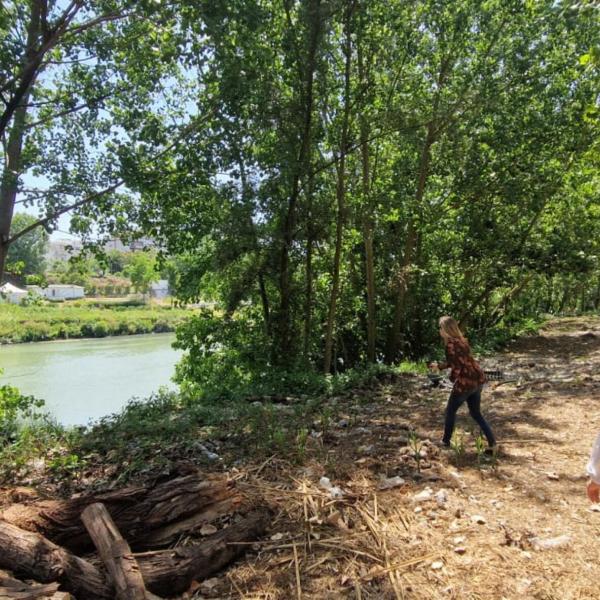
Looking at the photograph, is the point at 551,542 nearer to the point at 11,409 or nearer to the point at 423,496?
the point at 423,496

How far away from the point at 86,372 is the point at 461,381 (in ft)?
69.5

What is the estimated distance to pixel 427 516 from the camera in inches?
142

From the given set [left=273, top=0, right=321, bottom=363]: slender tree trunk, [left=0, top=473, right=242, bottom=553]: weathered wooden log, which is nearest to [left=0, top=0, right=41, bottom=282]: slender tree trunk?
[left=273, top=0, right=321, bottom=363]: slender tree trunk

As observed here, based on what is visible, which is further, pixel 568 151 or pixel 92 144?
pixel 568 151

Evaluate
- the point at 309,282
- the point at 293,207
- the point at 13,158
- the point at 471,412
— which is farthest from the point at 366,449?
the point at 13,158

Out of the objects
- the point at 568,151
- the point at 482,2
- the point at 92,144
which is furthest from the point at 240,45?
the point at 568,151

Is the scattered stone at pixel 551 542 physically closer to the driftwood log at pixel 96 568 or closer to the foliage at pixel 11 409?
the driftwood log at pixel 96 568

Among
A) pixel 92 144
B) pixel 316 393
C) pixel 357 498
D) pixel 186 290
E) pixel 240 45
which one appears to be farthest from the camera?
pixel 186 290

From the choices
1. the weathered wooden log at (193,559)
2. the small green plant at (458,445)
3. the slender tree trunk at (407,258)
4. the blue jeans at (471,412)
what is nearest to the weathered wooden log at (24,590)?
Answer: the weathered wooden log at (193,559)

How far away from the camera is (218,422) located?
20.5 feet

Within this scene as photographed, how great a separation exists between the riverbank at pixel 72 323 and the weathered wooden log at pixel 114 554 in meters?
29.5

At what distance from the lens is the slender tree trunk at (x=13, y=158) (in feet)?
20.3

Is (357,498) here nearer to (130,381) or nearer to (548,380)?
(548,380)

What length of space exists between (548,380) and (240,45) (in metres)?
6.75
